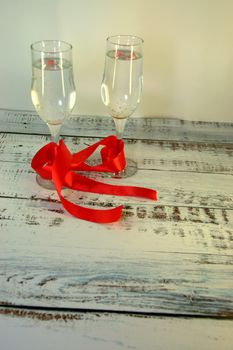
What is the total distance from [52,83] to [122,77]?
0.12m

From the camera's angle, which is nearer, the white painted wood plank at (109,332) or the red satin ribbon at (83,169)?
the white painted wood plank at (109,332)

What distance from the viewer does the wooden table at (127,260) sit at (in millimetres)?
606

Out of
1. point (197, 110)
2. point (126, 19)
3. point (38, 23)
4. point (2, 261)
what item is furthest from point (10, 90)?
point (2, 261)

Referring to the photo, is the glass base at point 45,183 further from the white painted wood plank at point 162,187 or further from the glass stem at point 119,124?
the glass stem at point 119,124

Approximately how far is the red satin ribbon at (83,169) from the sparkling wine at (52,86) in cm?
8

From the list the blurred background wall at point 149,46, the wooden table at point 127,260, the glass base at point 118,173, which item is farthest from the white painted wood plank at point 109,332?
the blurred background wall at point 149,46

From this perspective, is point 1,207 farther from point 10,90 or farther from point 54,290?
point 10,90

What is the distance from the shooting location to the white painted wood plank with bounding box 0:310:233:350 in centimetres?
59

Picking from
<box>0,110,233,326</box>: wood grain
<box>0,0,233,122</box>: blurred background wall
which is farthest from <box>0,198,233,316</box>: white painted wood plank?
<box>0,0,233,122</box>: blurred background wall

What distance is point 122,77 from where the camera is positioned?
852 mm

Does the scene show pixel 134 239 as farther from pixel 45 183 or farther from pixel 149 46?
pixel 149 46

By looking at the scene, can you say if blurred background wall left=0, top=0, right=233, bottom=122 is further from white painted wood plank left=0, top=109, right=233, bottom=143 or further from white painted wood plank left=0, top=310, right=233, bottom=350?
white painted wood plank left=0, top=310, right=233, bottom=350

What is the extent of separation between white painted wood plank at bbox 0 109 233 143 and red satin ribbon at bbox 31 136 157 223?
0.41 ft

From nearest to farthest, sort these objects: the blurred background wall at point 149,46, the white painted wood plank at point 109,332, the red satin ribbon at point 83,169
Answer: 1. the white painted wood plank at point 109,332
2. the red satin ribbon at point 83,169
3. the blurred background wall at point 149,46
